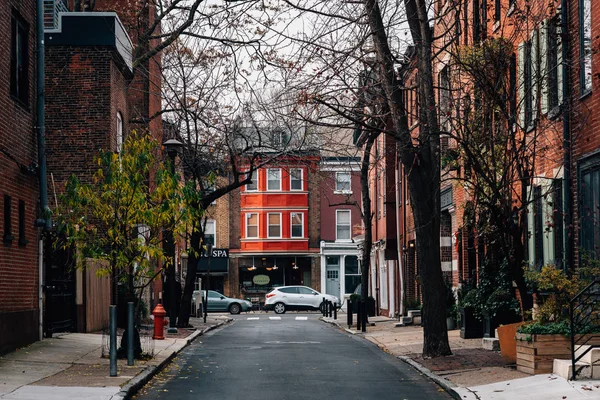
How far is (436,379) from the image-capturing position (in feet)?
51.6

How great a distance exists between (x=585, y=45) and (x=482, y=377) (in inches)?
247

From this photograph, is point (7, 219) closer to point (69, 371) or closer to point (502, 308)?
point (69, 371)

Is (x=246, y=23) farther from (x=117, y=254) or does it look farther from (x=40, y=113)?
(x=117, y=254)

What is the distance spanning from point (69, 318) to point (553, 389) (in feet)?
49.4

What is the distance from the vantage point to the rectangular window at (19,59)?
66.0 ft

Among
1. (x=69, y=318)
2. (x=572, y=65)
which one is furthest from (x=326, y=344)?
(x=572, y=65)

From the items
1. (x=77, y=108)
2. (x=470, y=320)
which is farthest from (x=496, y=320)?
(x=77, y=108)

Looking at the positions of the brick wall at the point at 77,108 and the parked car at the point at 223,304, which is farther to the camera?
the parked car at the point at 223,304

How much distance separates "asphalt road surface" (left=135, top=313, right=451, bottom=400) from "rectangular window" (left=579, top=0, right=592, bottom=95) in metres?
5.87

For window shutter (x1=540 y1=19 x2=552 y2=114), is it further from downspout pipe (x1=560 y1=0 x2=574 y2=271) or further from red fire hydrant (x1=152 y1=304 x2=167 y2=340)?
red fire hydrant (x1=152 y1=304 x2=167 y2=340)

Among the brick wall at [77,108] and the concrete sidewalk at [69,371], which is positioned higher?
the brick wall at [77,108]

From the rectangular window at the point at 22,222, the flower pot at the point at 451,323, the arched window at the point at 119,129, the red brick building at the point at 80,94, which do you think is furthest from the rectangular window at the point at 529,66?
the arched window at the point at 119,129

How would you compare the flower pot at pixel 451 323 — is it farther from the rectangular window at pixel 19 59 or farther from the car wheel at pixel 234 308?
the car wheel at pixel 234 308

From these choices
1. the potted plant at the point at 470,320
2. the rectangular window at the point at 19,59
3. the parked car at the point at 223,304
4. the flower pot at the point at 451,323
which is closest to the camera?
the rectangular window at the point at 19,59
